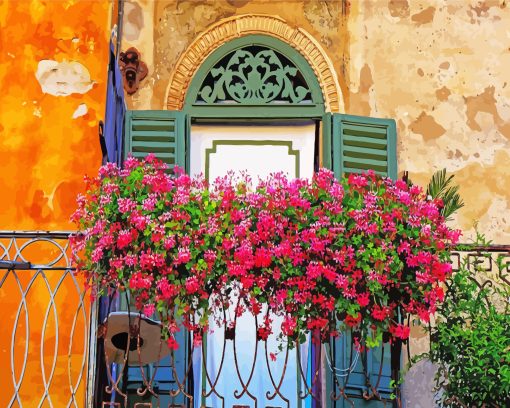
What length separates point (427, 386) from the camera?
26.5 feet

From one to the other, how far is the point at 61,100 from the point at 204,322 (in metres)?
3.24

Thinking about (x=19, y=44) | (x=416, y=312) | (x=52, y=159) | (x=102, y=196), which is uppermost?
(x=19, y=44)

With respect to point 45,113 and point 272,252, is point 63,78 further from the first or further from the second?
point 272,252

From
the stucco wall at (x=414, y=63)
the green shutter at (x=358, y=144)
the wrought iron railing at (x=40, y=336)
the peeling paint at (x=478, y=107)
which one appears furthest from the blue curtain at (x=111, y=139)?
the peeling paint at (x=478, y=107)

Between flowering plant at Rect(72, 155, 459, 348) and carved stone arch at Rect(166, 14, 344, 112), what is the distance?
97.3 inches

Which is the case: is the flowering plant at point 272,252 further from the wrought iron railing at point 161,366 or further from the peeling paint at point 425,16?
the peeling paint at point 425,16

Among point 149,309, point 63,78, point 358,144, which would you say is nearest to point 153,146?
point 63,78

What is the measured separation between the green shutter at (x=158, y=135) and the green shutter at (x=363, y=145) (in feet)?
3.93

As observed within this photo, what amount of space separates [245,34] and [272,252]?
3.17 metres

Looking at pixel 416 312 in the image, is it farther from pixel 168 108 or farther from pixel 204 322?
pixel 168 108

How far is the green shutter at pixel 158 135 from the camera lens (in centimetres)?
853

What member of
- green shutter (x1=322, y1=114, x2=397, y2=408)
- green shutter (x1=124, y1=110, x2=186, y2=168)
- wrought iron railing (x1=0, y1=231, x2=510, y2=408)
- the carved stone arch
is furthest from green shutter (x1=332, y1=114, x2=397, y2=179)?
green shutter (x1=124, y1=110, x2=186, y2=168)

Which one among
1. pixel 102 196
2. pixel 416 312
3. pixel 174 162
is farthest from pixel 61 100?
pixel 416 312

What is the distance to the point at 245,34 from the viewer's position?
356 inches
